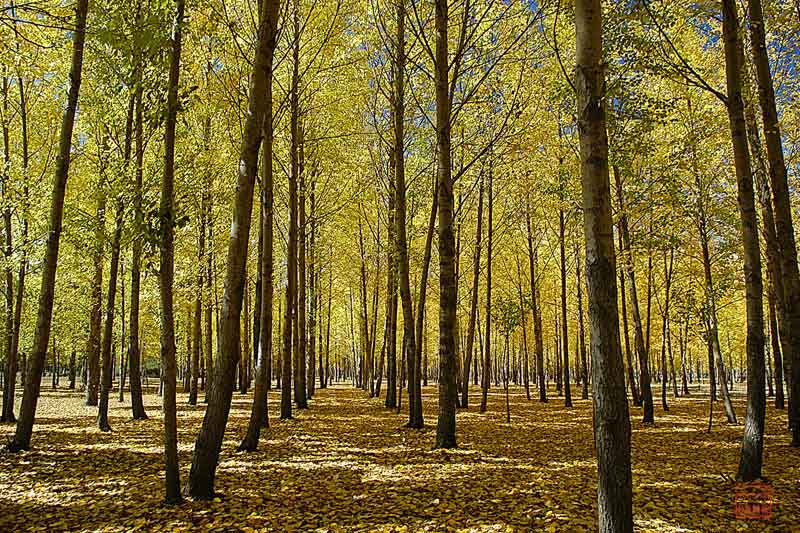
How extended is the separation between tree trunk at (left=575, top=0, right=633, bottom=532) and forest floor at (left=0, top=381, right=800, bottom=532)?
1412mm

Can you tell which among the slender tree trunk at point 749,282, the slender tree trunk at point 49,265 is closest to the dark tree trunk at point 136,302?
the slender tree trunk at point 49,265

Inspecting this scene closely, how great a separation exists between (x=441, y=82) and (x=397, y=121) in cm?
349

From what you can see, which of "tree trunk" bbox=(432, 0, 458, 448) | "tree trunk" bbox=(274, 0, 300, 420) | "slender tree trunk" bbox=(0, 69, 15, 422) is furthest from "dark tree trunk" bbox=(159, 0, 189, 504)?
"slender tree trunk" bbox=(0, 69, 15, 422)

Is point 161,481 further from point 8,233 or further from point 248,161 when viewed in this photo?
point 8,233

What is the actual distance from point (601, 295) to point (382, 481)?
4.29 metres

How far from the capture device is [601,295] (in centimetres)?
351

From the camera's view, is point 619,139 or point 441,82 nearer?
point 441,82

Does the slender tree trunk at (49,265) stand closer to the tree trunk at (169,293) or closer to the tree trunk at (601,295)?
the tree trunk at (169,293)

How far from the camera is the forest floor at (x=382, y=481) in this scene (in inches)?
192

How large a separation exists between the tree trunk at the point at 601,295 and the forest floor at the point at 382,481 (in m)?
1.41

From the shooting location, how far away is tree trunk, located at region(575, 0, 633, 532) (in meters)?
3.42

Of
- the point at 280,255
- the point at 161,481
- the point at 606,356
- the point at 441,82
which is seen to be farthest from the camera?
the point at 280,255

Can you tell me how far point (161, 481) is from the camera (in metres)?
6.46

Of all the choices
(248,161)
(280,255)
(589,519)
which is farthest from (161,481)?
(280,255)
